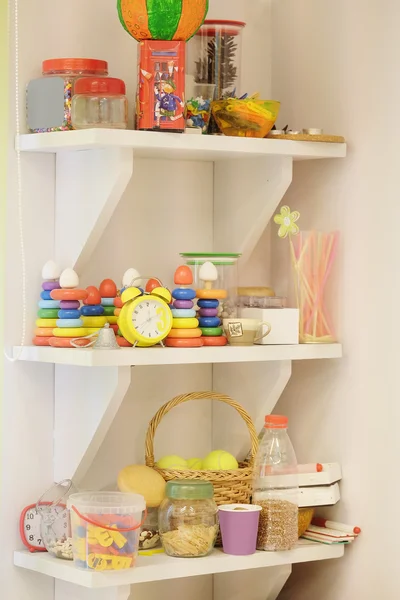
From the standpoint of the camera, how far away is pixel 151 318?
1806mm

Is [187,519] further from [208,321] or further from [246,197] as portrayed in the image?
[246,197]

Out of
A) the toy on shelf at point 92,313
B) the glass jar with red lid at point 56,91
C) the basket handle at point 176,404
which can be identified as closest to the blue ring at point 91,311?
the toy on shelf at point 92,313

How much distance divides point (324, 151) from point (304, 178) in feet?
0.56

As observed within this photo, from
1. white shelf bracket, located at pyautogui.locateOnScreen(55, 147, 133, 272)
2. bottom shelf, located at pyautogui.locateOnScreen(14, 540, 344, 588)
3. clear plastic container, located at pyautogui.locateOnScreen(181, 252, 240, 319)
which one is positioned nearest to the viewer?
bottom shelf, located at pyautogui.locateOnScreen(14, 540, 344, 588)

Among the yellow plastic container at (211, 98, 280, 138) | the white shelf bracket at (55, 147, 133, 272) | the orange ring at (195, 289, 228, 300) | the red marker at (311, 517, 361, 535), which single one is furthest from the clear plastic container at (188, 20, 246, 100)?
the red marker at (311, 517, 361, 535)

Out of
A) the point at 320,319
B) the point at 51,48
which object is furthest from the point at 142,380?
the point at 51,48

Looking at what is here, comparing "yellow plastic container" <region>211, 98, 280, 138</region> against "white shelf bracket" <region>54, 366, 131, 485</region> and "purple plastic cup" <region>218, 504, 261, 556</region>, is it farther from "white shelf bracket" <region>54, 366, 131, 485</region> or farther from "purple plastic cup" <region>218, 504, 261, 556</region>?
"purple plastic cup" <region>218, 504, 261, 556</region>

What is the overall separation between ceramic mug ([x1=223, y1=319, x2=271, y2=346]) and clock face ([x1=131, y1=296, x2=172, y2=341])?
5.7 inches

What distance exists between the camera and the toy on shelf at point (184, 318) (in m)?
1.84

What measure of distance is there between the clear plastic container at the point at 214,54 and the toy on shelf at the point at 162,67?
17 cm

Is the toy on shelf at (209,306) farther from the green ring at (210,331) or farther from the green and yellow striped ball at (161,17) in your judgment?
the green and yellow striped ball at (161,17)

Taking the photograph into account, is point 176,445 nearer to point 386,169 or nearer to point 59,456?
point 59,456

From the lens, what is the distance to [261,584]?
2062 millimetres

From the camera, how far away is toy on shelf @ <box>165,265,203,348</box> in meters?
1.84
